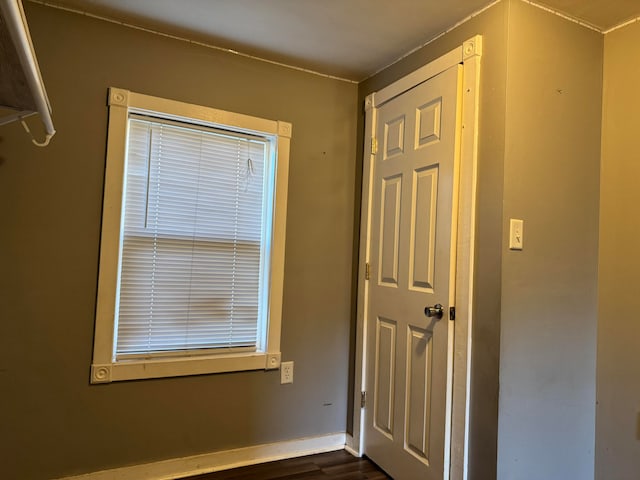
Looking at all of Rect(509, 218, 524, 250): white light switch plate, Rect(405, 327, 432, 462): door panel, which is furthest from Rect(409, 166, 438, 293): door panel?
Rect(509, 218, 524, 250): white light switch plate

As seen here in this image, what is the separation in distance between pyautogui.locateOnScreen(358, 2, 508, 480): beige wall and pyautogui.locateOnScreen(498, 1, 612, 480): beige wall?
0.03 m

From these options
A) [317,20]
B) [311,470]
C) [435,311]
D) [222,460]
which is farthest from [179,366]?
[317,20]

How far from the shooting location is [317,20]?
2.02 metres

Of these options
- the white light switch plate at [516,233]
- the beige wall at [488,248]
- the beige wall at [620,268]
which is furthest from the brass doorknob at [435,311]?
the beige wall at [620,268]

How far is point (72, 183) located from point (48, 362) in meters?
0.81

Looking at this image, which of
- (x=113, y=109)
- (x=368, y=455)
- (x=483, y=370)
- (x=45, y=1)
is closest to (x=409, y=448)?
(x=368, y=455)

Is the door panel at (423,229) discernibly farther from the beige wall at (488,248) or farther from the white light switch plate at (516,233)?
the white light switch plate at (516,233)

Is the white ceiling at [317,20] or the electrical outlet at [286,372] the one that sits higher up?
the white ceiling at [317,20]

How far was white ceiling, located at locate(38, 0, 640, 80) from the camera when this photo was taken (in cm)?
186

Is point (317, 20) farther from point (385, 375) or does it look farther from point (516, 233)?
point (385, 375)

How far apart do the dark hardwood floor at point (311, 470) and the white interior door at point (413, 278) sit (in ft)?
0.28

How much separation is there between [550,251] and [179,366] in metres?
1.79

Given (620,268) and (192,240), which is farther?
(192,240)

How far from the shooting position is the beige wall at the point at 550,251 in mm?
1712
